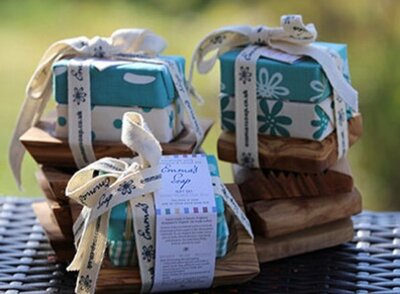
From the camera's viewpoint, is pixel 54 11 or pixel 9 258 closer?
pixel 9 258

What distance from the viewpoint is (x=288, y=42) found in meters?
1.02

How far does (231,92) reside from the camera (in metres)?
1.02

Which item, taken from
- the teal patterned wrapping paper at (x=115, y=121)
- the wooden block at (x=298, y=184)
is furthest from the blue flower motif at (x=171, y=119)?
the wooden block at (x=298, y=184)

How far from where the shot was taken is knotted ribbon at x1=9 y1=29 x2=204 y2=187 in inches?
39.4

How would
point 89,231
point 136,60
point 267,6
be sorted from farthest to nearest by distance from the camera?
point 267,6
point 136,60
point 89,231

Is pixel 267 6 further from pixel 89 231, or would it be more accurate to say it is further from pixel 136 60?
pixel 89 231

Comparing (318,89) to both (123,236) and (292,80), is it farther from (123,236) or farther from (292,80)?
(123,236)

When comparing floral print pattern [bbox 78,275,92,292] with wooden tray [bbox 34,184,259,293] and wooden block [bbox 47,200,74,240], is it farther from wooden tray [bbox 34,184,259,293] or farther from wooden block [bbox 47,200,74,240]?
wooden block [bbox 47,200,74,240]

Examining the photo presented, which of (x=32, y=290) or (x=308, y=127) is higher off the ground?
(x=308, y=127)

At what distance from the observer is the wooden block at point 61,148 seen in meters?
0.99

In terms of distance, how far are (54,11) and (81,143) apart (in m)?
1.26

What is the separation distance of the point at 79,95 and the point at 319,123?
0.24 m

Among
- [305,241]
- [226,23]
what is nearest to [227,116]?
[305,241]

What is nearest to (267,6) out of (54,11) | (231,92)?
(54,11)
